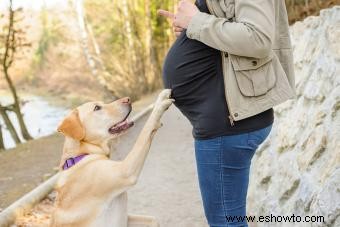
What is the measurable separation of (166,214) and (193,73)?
3253 mm

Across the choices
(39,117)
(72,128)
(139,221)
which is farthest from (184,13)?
(39,117)

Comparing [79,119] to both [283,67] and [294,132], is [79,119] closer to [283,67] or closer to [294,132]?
[283,67]

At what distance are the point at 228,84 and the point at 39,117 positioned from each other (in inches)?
703

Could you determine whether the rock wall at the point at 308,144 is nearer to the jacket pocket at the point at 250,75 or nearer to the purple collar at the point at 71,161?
the jacket pocket at the point at 250,75

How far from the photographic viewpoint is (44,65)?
28016 millimetres

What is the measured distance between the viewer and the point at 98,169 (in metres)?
2.90

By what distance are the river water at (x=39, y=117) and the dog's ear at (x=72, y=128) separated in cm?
1022

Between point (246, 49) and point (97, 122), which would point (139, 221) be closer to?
point (97, 122)

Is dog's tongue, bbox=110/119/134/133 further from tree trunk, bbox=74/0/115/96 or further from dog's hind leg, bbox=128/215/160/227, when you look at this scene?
tree trunk, bbox=74/0/115/96

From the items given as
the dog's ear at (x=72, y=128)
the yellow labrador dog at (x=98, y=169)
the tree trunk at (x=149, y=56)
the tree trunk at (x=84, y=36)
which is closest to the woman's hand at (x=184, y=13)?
the yellow labrador dog at (x=98, y=169)

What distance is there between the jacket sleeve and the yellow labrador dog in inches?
20.5

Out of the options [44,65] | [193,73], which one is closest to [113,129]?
[193,73]

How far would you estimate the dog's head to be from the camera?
3.11m

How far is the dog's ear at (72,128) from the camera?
308cm
